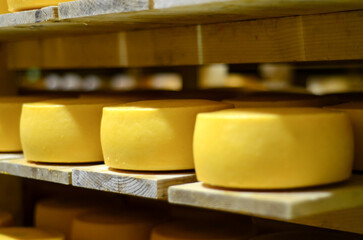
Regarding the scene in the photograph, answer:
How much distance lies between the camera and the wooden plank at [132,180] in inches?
55.6

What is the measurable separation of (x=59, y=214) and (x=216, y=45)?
0.75m

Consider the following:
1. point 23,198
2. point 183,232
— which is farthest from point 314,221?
point 23,198

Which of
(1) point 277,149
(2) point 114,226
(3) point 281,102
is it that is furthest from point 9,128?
(1) point 277,149

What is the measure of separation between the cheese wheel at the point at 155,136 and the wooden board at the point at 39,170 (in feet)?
0.63

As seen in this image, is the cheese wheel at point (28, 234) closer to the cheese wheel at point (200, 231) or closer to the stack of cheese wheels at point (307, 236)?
the cheese wheel at point (200, 231)

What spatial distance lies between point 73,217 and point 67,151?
504 mm

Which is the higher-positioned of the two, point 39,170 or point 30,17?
point 30,17

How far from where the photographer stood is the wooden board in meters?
1.64

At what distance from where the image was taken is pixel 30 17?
1.65 m

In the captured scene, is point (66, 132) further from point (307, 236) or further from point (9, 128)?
point (307, 236)

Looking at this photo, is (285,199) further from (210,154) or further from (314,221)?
(314,221)

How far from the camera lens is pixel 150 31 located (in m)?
2.14

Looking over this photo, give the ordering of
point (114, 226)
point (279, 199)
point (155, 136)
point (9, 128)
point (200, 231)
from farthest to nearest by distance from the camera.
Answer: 1. point (9, 128)
2. point (114, 226)
3. point (200, 231)
4. point (155, 136)
5. point (279, 199)

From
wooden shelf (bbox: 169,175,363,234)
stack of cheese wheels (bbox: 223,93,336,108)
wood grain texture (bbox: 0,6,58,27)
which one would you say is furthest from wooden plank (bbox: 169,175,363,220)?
wood grain texture (bbox: 0,6,58,27)
